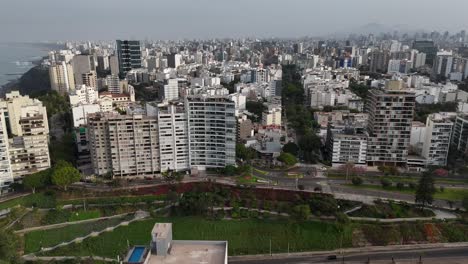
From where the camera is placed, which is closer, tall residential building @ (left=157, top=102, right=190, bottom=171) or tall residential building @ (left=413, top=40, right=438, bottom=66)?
tall residential building @ (left=157, top=102, right=190, bottom=171)

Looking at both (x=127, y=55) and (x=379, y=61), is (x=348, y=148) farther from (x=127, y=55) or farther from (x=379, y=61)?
(x=379, y=61)

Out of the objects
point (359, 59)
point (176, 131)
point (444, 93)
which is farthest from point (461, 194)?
point (359, 59)

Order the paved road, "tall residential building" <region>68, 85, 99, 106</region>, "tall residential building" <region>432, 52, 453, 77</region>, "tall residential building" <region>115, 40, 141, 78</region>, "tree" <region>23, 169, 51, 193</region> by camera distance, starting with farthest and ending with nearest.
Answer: "tall residential building" <region>115, 40, 141, 78</region>, "tall residential building" <region>432, 52, 453, 77</region>, "tall residential building" <region>68, 85, 99, 106</region>, "tree" <region>23, 169, 51, 193</region>, the paved road

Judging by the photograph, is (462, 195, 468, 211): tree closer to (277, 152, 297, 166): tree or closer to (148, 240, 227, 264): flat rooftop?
(277, 152, 297, 166): tree

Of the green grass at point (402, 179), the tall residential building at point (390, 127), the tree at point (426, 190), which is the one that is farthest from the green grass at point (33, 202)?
the tall residential building at point (390, 127)

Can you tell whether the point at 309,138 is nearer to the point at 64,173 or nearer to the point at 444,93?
the point at 64,173

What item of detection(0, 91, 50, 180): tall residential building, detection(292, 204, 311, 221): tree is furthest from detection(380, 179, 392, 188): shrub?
detection(0, 91, 50, 180): tall residential building
